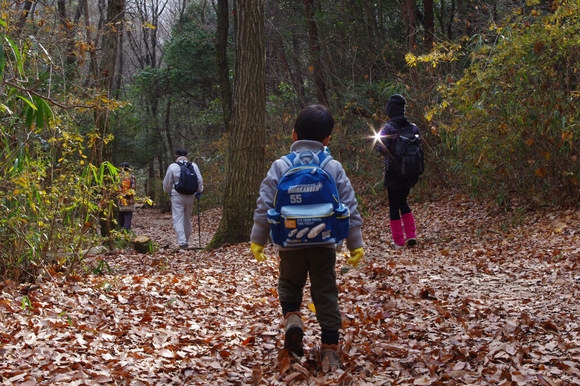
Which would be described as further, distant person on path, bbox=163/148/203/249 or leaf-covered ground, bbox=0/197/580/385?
distant person on path, bbox=163/148/203/249

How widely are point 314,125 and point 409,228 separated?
4894mm

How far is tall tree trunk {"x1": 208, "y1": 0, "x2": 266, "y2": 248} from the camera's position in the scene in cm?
964

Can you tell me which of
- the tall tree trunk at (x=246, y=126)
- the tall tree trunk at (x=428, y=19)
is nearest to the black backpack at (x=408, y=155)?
the tall tree trunk at (x=246, y=126)

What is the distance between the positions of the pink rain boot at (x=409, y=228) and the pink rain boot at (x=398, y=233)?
0.22 feet

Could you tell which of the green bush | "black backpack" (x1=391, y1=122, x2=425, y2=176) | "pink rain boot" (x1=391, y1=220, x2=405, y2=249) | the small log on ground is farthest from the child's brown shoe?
the small log on ground

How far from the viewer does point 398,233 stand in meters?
8.27

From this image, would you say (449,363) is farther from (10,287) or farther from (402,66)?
(402,66)

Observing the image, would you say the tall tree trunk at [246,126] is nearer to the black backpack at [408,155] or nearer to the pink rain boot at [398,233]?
the pink rain boot at [398,233]

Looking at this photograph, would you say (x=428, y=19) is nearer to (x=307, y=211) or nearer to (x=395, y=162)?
(x=395, y=162)

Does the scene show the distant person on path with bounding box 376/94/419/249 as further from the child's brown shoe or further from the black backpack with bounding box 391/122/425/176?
the child's brown shoe

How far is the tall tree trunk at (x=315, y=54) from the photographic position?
1858cm

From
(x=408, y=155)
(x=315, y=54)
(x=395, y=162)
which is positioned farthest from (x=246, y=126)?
(x=315, y=54)

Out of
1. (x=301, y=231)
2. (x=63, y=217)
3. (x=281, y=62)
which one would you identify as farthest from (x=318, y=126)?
(x=281, y=62)

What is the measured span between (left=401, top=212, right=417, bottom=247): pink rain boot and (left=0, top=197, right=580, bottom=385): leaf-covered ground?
0.89ft
